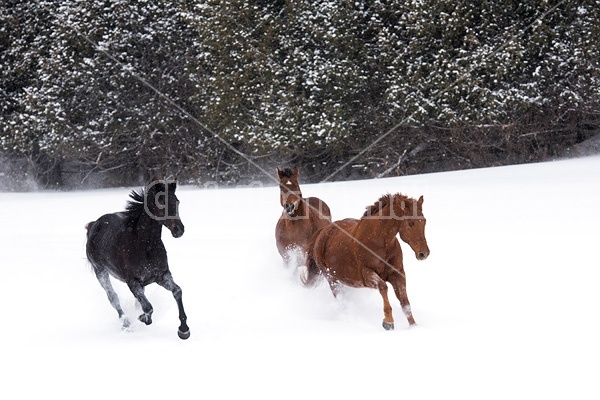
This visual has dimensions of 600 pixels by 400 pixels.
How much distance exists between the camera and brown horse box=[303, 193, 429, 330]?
6.46 meters

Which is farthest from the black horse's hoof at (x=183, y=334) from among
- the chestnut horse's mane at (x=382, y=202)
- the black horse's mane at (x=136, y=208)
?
the chestnut horse's mane at (x=382, y=202)

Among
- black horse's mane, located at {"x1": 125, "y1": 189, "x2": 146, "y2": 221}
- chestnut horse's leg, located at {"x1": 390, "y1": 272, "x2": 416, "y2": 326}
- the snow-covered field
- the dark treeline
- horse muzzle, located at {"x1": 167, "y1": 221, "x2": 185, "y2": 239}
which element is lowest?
the snow-covered field

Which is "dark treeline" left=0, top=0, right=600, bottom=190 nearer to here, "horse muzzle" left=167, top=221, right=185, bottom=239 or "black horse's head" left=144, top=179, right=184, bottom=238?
"black horse's head" left=144, top=179, right=184, bottom=238

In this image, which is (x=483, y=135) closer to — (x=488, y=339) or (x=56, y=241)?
(x=56, y=241)

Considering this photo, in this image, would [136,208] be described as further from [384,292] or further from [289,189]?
[289,189]

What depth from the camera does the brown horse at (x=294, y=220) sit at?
899 cm

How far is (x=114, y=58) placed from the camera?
72.0 ft

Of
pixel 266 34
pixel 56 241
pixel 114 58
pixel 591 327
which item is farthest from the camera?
pixel 114 58

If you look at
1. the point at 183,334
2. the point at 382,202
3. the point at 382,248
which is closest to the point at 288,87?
the point at 382,202

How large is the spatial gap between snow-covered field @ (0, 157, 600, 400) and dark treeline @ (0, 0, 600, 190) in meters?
4.25

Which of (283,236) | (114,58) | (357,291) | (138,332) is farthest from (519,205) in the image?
(114,58)

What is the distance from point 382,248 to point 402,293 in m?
0.42

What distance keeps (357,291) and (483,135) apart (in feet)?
39.3

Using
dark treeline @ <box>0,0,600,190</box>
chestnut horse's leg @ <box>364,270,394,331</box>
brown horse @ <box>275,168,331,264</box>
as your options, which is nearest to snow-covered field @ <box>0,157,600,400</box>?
chestnut horse's leg @ <box>364,270,394,331</box>
